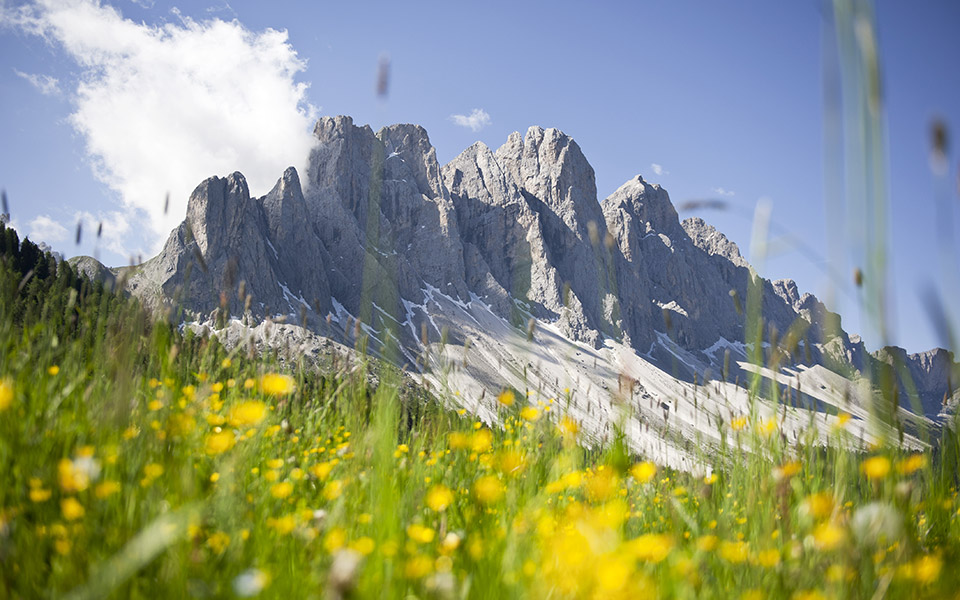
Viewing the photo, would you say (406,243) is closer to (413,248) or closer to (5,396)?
(413,248)

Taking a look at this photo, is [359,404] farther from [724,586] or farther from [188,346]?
[724,586]

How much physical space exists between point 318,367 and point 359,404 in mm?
977

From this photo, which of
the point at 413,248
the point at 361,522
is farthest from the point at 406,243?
the point at 361,522

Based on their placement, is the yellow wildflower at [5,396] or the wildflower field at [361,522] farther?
the yellow wildflower at [5,396]

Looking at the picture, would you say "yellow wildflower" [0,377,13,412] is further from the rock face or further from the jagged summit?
the jagged summit

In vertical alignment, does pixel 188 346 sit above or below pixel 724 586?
above

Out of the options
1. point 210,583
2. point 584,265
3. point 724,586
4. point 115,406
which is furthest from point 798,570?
point 584,265

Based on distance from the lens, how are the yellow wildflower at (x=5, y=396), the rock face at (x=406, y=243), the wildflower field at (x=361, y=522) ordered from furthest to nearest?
1. the rock face at (x=406, y=243)
2. the yellow wildflower at (x=5, y=396)
3. the wildflower field at (x=361, y=522)

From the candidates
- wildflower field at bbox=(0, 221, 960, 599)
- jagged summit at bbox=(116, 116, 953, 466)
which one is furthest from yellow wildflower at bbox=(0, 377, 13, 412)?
jagged summit at bbox=(116, 116, 953, 466)

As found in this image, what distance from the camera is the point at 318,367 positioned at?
4781 millimetres

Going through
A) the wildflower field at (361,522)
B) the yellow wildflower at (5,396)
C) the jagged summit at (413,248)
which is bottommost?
the wildflower field at (361,522)

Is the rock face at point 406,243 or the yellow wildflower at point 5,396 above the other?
the rock face at point 406,243

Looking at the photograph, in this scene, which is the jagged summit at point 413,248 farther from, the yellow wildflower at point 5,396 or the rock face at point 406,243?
the yellow wildflower at point 5,396

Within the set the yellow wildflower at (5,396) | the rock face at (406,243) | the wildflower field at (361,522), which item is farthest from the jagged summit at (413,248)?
the yellow wildflower at (5,396)
